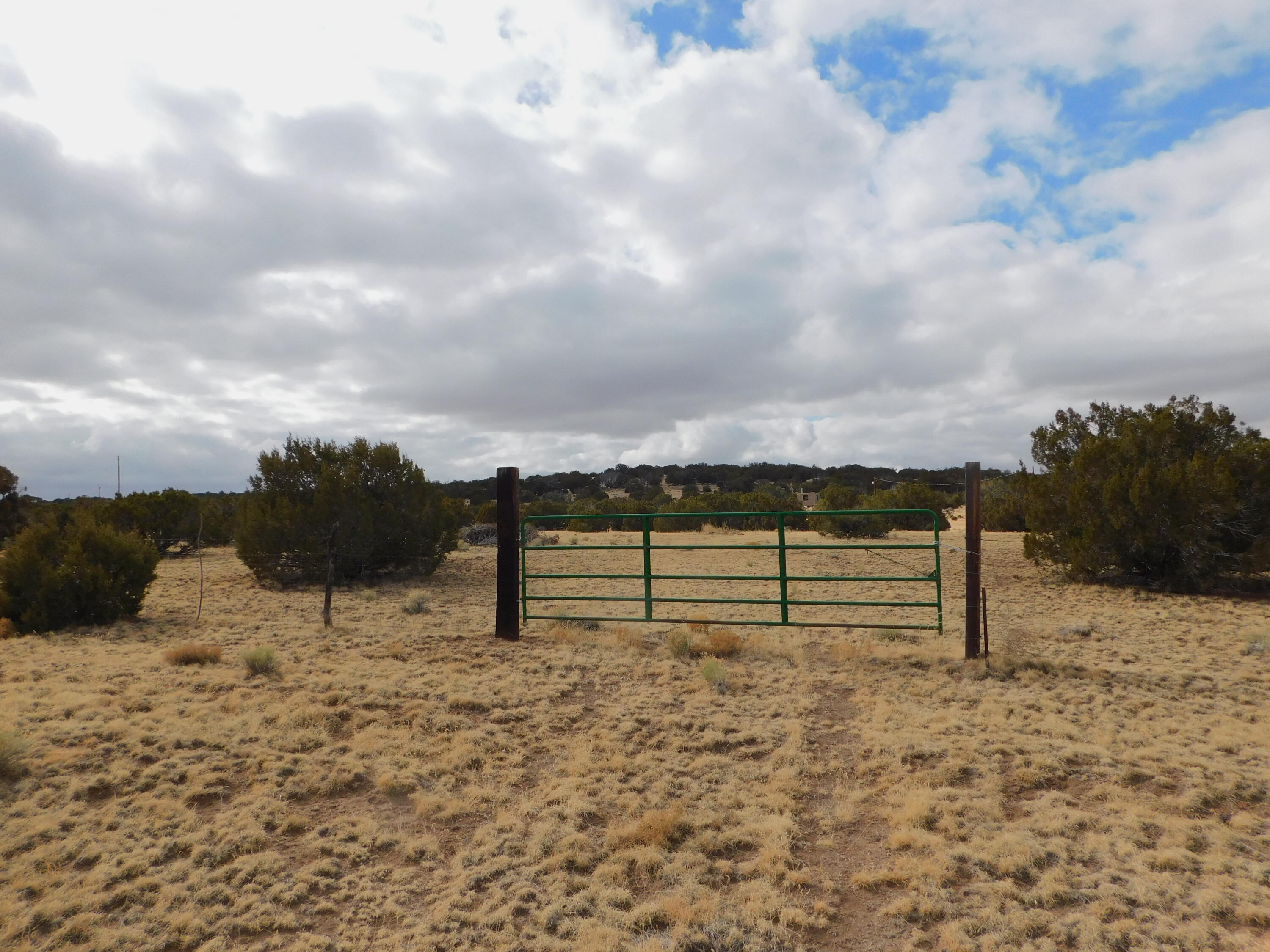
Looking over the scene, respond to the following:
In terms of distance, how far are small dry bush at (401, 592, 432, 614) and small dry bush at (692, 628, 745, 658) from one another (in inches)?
221

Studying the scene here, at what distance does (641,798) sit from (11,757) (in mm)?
4457

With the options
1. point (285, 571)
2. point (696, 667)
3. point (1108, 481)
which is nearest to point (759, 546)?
point (696, 667)

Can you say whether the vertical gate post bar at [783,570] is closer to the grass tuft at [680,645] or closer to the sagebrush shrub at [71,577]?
the grass tuft at [680,645]

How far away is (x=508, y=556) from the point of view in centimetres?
990

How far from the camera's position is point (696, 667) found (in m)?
8.26

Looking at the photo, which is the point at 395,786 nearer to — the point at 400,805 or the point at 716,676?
the point at 400,805

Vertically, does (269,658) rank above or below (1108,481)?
below

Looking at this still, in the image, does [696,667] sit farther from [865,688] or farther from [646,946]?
[646,946]

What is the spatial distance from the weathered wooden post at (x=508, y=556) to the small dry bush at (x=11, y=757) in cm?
533

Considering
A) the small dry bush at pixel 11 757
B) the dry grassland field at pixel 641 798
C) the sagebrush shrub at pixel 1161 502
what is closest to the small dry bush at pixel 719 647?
the dry grassland field at pixel 641 798

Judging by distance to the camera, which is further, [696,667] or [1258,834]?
[696,667]

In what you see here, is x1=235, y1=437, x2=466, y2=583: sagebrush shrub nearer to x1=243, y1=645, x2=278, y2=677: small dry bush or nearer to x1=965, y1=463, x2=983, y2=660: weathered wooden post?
x1=243, y1=645, x2=278, y2=677: small dry bush

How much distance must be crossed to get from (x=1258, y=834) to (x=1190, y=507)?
1078 centimetres

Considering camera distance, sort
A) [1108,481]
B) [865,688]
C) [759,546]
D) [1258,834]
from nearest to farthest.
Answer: [1258,834]
[865,688]
[759,546]
[1108,481]
